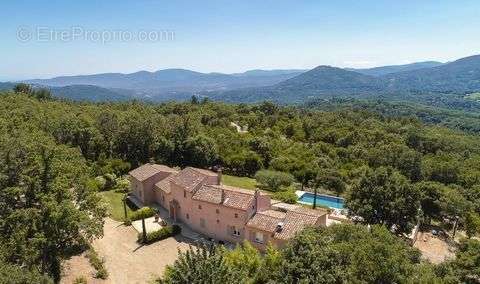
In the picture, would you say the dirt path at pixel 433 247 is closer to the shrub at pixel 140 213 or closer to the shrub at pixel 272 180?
the shrub at pixel 272 180

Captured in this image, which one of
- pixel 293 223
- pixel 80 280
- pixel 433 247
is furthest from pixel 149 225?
pixel 433 247

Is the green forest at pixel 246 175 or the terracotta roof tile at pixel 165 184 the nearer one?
the green forest at pixel 246 175

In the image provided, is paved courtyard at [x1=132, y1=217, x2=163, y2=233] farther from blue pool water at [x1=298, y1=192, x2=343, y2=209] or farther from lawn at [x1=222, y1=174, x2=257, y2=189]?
blue pool water at [x1=298, y1=192, x2=343, y2=209]

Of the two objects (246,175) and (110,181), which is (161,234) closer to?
(110,181)

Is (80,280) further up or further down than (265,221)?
further down

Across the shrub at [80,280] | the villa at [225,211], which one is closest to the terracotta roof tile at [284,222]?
the villa at [225,211]

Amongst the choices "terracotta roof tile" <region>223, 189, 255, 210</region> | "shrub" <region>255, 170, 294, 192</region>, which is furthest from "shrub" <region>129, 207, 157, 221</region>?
"shrub" <region>255, 170, 294, 192</region>

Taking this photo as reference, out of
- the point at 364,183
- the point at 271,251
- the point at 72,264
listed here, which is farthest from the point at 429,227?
the point at 72,264

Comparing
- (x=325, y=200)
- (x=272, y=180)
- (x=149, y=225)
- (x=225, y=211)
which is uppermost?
(x=225, y=211)
